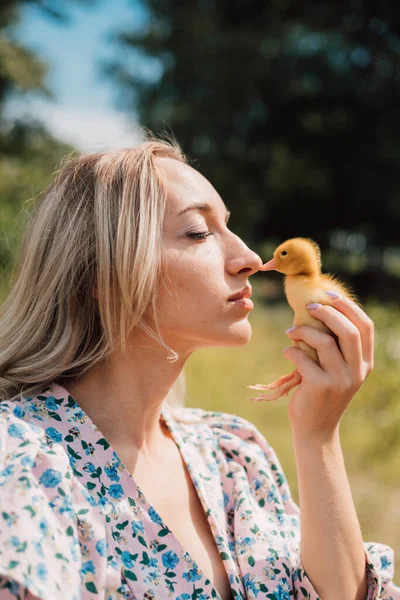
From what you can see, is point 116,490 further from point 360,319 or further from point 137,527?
point 360,319

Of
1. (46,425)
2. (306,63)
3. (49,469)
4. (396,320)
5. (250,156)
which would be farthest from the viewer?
(250,156)

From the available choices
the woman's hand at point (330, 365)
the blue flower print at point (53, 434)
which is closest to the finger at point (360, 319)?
the woman's hand at point (330, 365)

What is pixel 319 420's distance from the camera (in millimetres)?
1843

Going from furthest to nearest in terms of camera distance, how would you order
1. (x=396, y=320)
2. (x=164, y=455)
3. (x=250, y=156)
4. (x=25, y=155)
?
1. (x=250, y=156)
2. (x=25, y=155)
3. (x=396, y=320)
4. (x=164, y=455)

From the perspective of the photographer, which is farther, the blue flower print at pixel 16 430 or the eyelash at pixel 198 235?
the eyelash at pixel 198 235

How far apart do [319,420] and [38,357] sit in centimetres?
89

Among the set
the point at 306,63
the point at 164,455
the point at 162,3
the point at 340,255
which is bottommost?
the point at 164,455

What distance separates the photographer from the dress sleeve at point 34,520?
1383 millimetres

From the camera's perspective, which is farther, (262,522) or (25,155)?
(25,155)

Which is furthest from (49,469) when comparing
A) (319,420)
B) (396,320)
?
(396,320)

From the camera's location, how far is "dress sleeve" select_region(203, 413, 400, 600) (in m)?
1.87

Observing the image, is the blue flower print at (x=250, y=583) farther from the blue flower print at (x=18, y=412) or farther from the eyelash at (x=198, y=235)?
the eyelash at (x=198, y=235)

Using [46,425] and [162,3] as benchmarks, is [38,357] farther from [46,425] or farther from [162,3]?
[162,3]

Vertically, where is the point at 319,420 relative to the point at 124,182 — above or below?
below
